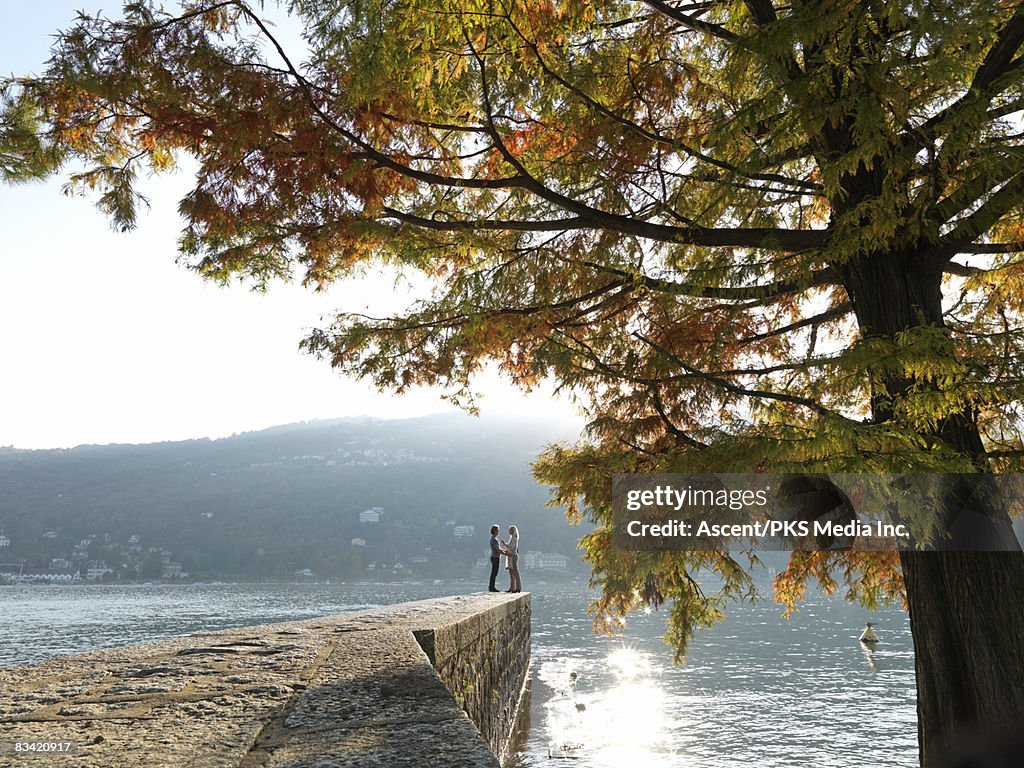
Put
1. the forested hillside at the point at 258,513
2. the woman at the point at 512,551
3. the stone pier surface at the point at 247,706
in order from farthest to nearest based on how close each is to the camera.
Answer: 1. the forested hillside at the point at 258,513
2. the woman at the point at 512,551
3. the stone pier surface at the point at 247,706

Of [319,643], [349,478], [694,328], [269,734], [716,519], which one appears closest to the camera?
[269,734]

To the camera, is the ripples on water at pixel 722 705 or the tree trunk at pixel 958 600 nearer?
the tree trunk at pixel 958 600

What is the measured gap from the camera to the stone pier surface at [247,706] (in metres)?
1.62

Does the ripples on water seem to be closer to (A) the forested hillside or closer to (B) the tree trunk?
(B) the tree trunk

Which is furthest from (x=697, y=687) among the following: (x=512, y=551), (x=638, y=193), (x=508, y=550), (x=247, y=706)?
(x=247, y=706)

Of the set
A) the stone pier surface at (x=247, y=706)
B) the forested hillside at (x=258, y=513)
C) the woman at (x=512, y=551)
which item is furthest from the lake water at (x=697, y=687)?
the forested hillside at (x=258, y=513)

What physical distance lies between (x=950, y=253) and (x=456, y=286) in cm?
287

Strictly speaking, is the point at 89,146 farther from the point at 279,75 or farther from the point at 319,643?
the point at 319,643

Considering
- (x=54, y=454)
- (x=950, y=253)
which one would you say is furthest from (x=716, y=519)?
(x=54, y=454)

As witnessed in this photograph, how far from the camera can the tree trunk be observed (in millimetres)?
3740

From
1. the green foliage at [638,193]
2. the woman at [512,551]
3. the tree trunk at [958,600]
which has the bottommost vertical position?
the woman at [512,551]

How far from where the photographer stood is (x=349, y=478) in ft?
371

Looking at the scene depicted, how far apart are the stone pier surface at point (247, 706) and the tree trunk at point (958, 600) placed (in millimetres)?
2720

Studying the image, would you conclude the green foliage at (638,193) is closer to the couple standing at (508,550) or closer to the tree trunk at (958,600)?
the tree trunk at (958,600)
